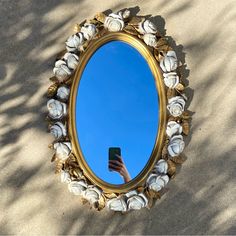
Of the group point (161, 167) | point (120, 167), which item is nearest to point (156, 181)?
point (161, 167)

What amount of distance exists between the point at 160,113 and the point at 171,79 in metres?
0.16

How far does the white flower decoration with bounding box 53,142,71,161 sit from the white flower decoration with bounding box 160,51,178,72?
1.79 feet

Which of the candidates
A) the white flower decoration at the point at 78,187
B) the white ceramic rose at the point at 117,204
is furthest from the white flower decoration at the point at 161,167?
the white flower decoration at the point at 78,187

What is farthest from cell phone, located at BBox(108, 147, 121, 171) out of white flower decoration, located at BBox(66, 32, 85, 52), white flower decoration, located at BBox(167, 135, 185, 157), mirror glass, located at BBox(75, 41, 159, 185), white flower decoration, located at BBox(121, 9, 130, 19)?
white flower decoration, located at BBox(121, 9, 130, 19)

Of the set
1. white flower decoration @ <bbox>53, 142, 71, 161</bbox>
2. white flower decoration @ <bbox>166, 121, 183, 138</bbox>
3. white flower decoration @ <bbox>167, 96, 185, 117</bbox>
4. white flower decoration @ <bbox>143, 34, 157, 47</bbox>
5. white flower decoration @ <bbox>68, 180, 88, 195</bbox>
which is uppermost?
white flower decoration @ <bbox>143, 34, 157, 47</bbox>

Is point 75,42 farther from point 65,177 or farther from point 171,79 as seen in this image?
point 65,177

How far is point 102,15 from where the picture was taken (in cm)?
202

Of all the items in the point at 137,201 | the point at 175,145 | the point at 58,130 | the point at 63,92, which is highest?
the point at 63,92

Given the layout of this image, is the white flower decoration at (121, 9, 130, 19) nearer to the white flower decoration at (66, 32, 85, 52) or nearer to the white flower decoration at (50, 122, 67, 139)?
the white flower decoration at (66, 32, 85, 52)

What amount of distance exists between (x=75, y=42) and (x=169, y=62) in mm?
430

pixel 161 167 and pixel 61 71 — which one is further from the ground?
pixel 61 71

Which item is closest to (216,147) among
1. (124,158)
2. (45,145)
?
(124,158)

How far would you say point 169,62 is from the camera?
196 centimetres

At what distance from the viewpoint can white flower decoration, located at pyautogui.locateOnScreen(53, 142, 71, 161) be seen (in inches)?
79.0
